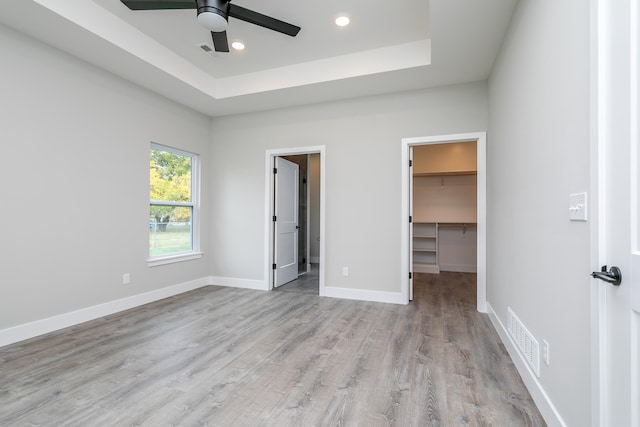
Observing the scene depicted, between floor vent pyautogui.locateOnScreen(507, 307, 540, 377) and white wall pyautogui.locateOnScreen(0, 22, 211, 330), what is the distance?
4082 mm

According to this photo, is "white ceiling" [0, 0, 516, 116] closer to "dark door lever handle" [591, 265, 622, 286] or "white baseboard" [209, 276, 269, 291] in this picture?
"dark door lever handle" [591, 265, 622, 286]

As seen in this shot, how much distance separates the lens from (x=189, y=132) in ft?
15.3

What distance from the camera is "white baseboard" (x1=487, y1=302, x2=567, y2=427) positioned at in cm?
158

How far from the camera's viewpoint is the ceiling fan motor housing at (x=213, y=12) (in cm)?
221

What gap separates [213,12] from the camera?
2221 mm

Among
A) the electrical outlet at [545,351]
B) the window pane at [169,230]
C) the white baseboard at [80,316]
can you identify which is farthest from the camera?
the window pane at [169,230]

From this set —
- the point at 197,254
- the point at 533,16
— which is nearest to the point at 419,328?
the point at 533,16

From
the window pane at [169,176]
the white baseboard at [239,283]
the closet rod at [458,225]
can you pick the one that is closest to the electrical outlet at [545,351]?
the white baseboard at [239,283]

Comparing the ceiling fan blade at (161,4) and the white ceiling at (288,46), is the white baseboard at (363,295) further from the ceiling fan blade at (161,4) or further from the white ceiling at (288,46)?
the ceiling fan blade at (161,4)

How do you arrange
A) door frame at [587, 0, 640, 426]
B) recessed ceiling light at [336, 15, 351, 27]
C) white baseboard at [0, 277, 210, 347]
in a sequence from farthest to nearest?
recessed ceiling light at [336, 15, 351, 27], white baseboard at [0, 277, 210, 347], door frame at [587, 0, 640, 426]

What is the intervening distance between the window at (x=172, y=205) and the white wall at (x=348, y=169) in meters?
0.41

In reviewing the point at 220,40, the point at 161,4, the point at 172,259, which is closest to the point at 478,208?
the point at 220,40

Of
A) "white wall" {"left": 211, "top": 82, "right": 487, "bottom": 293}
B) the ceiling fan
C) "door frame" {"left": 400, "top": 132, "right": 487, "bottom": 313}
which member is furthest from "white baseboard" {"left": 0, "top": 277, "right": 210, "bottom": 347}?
"door frame" {"left": 400, "top": 132, "right": 487, "bottom": 313}

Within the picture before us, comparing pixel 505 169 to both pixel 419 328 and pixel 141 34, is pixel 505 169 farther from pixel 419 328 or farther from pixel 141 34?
pixel 141 34
